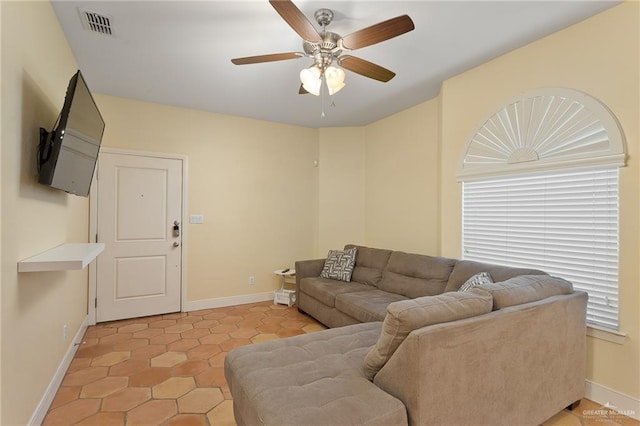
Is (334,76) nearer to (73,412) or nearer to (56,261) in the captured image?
(56,261)

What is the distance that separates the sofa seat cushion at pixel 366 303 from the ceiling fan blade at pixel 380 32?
2.10m

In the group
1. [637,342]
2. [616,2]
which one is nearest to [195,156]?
[616,2]

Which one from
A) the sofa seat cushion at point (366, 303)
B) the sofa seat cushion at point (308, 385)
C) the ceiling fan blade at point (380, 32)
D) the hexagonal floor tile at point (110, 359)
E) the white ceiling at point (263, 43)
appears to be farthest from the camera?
the sofa seat cushion at point (366, 303)

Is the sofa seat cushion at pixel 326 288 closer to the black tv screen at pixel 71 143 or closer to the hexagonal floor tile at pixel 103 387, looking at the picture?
the hexagonal floor tile at pixel 103 387

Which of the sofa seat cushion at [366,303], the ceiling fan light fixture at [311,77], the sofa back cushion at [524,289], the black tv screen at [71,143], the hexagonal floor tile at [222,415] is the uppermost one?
the ceiling fan light fixture at [311,77]

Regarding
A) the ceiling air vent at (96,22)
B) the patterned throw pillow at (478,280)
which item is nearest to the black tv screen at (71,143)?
the ceiling air vent at (96,22)

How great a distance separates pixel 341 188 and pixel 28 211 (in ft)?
12.3

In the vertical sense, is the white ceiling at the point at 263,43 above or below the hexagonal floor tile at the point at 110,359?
above

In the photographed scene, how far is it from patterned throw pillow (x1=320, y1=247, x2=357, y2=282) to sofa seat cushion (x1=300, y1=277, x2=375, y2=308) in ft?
0.31

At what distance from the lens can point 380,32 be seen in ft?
6.12

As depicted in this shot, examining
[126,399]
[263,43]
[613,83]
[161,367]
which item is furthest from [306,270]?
[613,83]

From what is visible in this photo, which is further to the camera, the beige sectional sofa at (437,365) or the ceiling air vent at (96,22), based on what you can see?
the ceiling air vent at (96,22)

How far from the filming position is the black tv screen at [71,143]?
179cm

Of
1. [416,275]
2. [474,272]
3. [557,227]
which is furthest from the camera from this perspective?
[416,275]
